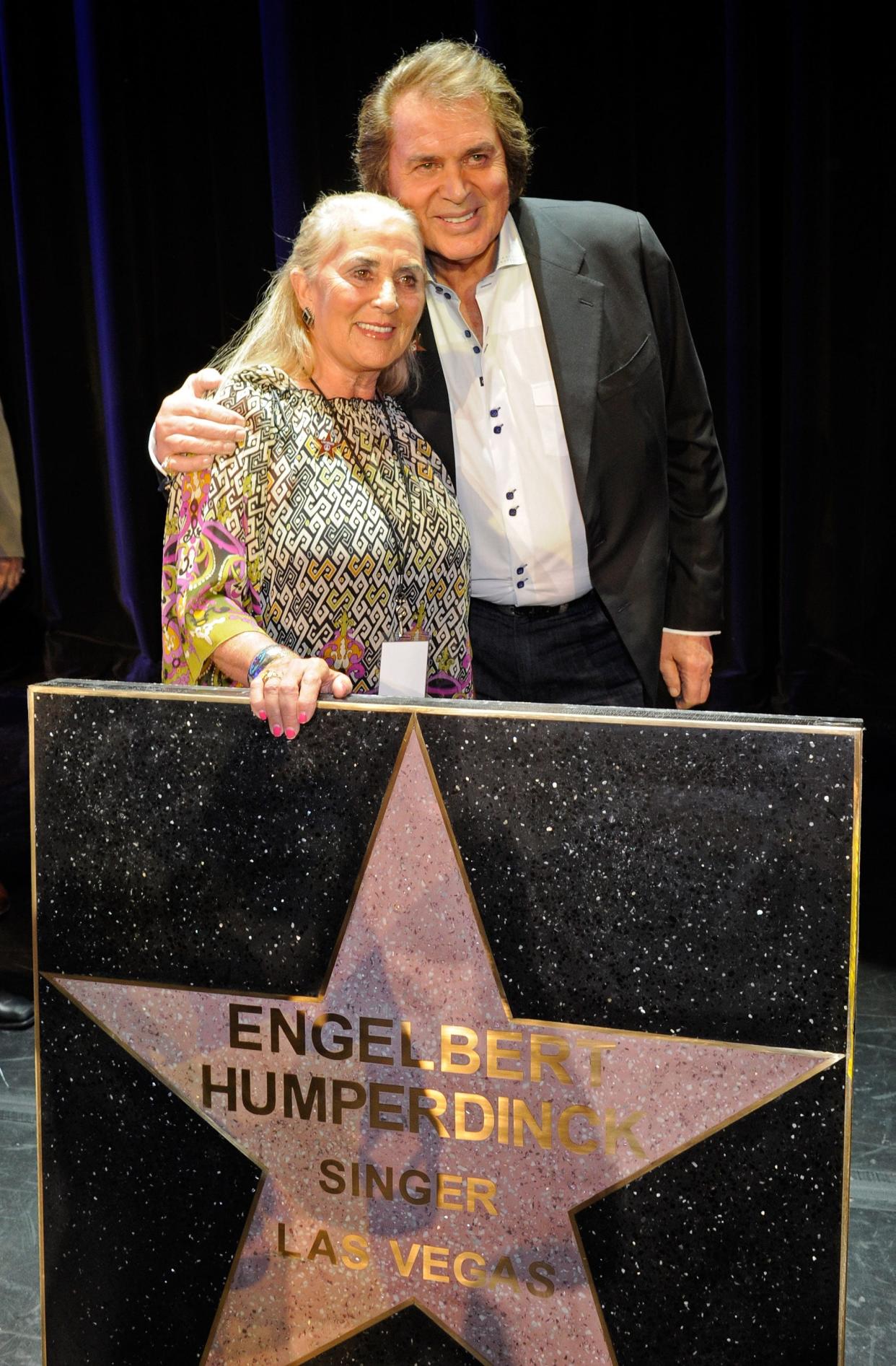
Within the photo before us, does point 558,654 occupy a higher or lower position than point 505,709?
lower

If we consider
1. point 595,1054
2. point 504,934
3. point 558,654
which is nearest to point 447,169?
point 558,654

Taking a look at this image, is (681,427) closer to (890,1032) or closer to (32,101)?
(890,1032)

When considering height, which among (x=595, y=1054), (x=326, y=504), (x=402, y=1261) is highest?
(x=326, y=504)

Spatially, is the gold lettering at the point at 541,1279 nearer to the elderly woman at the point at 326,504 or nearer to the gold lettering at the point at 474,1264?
the gold lettering at the point at 474,1264

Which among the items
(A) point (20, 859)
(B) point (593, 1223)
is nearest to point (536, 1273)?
(B) point (593, 1223)

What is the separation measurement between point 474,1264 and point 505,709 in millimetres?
529

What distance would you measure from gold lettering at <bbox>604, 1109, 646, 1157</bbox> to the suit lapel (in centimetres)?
97

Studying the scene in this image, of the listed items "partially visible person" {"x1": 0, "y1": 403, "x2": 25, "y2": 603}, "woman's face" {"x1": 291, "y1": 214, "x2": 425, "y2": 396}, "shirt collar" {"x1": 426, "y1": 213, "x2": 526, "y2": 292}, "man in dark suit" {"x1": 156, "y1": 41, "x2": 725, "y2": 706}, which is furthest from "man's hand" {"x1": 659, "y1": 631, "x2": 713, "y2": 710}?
"partially visible person" {"x1": 0, "y1": 403, "x2": 25, "y2": 603}

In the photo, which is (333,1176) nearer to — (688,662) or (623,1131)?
(623,1131)

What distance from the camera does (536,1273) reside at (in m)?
1.26

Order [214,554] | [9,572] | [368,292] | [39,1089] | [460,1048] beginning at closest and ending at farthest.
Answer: [460,1048]
[39,1089]
[214,554]
[368,292]
[9,572]

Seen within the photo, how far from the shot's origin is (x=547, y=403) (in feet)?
6.41

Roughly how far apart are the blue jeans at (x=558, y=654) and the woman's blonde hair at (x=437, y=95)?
631mm

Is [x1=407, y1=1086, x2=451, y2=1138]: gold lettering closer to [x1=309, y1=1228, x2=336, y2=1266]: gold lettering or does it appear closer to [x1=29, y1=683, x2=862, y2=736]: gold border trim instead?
[x1=309, y1=1228, x2=336, y2=1266]: gold lettering
